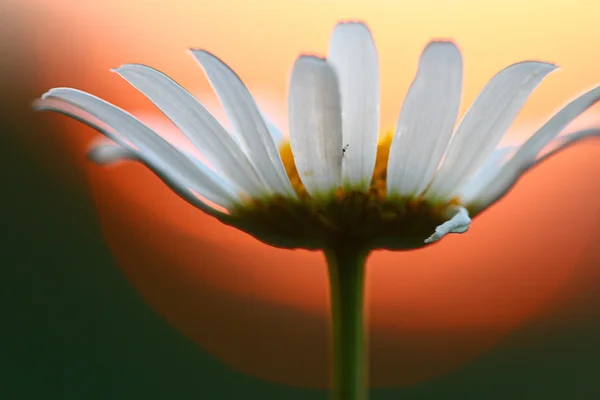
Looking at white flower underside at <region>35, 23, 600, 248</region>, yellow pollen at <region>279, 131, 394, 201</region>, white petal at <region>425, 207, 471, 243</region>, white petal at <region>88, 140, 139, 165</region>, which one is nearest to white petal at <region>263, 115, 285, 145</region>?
yellow pollen at <region>279, 131, 394, 201</region>

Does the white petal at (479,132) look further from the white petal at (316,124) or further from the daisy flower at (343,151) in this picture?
the white petal at (316,124)

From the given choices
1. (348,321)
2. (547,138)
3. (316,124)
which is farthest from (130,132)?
(547,138)

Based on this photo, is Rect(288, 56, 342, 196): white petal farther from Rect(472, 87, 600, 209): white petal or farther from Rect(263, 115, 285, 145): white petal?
Rect(263, 115, 285, 145): white petal

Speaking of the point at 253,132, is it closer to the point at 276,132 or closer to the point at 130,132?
the point at 130,132

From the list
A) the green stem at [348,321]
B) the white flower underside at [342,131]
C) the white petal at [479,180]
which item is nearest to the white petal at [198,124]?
the white flower underside at [342,131]

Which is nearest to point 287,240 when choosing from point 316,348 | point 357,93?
point 357,93

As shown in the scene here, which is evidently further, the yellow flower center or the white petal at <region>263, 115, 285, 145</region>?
the white petal at <region>263, 115, 285, 145</region>
